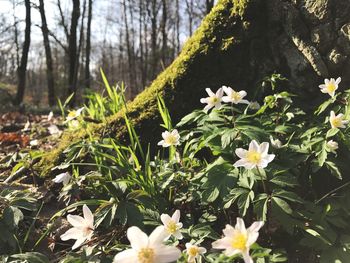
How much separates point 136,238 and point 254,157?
599 millimetres

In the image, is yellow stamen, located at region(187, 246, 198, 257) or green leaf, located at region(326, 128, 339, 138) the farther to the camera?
green leaf, located at region(326, 128, 339, 138)

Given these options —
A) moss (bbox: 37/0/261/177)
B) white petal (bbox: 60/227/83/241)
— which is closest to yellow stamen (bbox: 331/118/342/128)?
moss (bbox: 37/0/261/177)

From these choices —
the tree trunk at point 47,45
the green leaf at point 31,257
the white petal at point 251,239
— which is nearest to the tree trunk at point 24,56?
the tree trunk at point 47,45

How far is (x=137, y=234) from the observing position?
1150 mm

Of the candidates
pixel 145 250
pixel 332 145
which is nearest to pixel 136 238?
pixel 145 250

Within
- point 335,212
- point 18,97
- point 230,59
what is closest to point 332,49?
point 230,59

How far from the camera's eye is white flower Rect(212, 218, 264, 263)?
1182mm

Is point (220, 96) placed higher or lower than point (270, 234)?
higher

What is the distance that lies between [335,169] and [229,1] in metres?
1.62

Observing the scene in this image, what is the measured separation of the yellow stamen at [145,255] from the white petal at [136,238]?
0.05 feet

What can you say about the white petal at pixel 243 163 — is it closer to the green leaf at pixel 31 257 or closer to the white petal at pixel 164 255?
the white petal at pixel 164 255

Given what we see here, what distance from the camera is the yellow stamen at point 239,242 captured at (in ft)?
3.90

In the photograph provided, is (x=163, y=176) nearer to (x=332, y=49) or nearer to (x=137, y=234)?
(x=137, y=234)

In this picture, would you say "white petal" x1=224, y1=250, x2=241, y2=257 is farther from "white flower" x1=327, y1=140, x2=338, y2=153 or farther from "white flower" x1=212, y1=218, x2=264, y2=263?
"white flower" x1=327, y1=140, x2=338, y2=153
